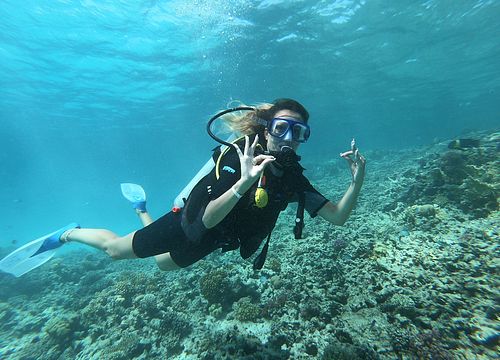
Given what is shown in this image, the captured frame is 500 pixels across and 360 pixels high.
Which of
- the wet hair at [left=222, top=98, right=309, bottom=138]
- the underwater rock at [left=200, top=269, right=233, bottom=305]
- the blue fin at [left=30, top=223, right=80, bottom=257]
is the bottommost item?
the underwater rock at [left=200, top=269, right=233, bottom=305]

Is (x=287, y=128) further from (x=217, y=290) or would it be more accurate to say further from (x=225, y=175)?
(x=217, y=290)

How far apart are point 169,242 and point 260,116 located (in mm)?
2324

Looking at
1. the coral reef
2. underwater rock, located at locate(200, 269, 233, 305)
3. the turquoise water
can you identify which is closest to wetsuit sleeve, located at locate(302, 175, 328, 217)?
the coral reef

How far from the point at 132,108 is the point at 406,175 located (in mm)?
32271

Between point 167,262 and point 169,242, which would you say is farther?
point 167,262

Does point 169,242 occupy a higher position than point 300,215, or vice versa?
point 169,242

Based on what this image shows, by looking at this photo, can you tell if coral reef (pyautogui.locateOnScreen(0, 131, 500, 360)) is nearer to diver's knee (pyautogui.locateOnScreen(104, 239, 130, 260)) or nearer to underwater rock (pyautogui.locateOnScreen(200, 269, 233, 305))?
underwater rock (pyautogui.locateOnScreen(200, 269, 233, 305))

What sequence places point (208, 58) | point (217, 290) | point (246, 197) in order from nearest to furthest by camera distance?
point (246, 197)
point (217, 290)
point (208, 58)

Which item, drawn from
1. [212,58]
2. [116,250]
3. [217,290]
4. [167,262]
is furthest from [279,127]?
[212,58]

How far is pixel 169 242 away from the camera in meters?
3.88

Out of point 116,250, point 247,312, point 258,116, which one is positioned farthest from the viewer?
point 247,312

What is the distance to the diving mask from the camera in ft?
11.0

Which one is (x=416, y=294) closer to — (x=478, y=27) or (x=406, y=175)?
(x=406, y=175)

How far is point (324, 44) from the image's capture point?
73.4 feet
